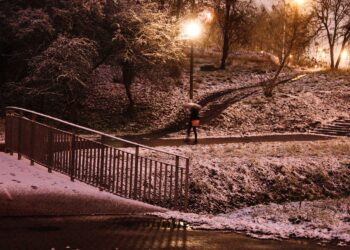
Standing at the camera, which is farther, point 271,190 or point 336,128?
point 336,128

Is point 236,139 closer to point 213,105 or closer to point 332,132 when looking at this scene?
point 332,132

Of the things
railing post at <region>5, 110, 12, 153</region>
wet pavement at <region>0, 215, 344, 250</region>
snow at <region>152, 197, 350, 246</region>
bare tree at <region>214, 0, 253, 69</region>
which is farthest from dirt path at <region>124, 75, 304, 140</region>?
wet pavement at <region>0, 215, 344, 250</region>

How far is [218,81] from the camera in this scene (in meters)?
43.9

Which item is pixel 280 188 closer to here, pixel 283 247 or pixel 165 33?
pixel 283 247

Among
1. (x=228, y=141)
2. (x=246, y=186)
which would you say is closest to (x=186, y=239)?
(x=246, y=186)

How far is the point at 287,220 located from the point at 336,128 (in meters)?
18.3

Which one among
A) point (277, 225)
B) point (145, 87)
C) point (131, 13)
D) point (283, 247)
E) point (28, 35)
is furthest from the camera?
point (145, 87)

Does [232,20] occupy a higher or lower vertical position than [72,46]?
higher

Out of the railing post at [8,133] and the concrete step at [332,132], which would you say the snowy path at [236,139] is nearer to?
the concrete step at [332,132]

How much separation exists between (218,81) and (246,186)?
28.5 m

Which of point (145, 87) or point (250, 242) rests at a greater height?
point (145, 87)

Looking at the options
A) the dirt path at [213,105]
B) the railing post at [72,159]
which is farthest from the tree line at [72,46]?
the railing post at [72,159]

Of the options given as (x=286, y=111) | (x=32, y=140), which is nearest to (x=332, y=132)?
(x=286, y=111)

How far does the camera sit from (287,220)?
1265 cm
